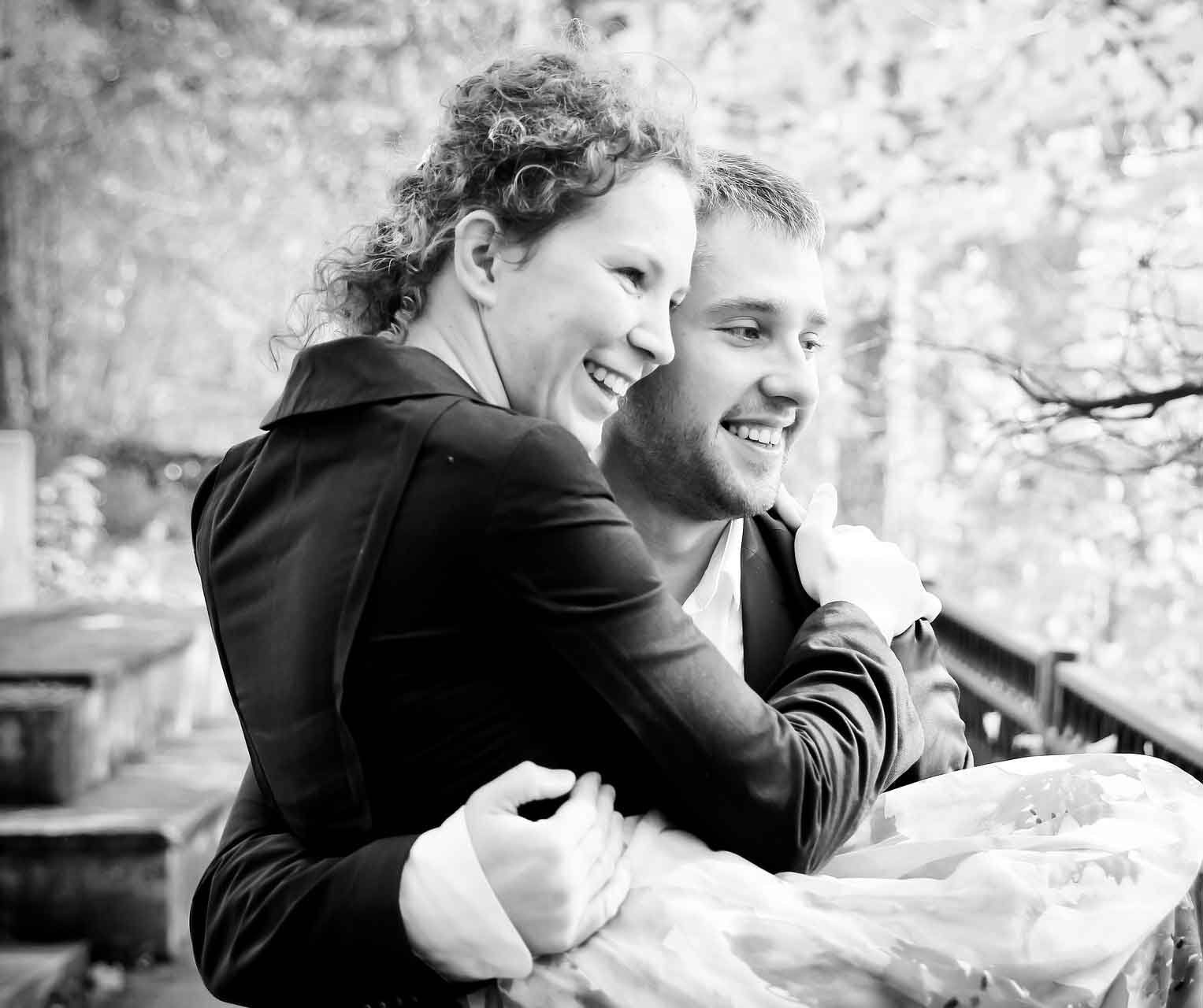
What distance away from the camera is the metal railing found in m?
2.34

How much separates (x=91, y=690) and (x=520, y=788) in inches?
122

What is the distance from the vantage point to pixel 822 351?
11.6ft

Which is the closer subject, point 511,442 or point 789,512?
point 511,442

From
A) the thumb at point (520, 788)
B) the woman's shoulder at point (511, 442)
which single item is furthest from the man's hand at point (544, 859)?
the woman's shoulder at point (511, 442)

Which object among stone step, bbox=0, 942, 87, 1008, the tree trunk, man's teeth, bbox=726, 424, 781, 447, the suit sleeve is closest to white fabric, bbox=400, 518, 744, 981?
the suit sleeve

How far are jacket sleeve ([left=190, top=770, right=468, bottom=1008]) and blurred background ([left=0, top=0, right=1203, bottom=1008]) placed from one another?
2.62 feet

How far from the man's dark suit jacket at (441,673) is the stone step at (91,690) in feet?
8.67

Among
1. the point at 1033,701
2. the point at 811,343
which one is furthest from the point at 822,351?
the point at 811,343

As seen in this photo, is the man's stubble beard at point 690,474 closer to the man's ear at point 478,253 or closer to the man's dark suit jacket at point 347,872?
the man's dark suit jacket at point 347,872

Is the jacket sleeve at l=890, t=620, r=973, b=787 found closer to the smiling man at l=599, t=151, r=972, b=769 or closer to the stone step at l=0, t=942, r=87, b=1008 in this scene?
the smiling man at l=599, t=151, r=972, b=769

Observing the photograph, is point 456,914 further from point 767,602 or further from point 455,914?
point 767,602

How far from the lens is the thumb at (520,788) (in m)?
1.31

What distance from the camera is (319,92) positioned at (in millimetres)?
9977

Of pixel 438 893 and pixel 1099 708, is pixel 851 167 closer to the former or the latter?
pixel 1099 708
